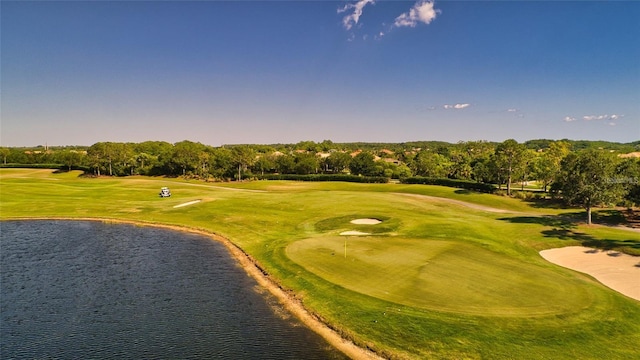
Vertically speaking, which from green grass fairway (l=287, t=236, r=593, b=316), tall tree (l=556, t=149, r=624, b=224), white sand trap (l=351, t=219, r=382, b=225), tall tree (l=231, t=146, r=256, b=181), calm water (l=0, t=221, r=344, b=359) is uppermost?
tall tree (l=231, t=146, r=256, b=181)

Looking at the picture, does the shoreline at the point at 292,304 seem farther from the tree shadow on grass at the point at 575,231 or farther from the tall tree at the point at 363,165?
the tall tree at the point at 363,165

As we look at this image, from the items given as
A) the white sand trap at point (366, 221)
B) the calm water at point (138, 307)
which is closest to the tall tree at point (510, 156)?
the white sand trap at point (366, 221)

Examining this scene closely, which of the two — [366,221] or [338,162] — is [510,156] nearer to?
[366,221]

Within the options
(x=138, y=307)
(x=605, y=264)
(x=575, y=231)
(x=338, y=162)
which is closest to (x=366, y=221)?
(x=575, y=231)

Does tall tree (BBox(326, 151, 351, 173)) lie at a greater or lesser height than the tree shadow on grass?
greater

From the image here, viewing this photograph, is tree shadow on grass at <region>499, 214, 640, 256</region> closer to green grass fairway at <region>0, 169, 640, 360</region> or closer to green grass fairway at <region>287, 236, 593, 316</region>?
green grass fairway at <region>0, 169, 640, 360</region>

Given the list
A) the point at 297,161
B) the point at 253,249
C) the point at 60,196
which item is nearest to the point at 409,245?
the point at 253,249

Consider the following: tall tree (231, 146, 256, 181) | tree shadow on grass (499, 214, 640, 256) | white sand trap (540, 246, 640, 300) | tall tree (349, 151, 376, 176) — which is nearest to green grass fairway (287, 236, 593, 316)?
white sand trap (540, 246, 640, 300)

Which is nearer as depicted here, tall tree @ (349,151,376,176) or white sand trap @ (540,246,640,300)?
white sand trap @ (540,246,640,300)
